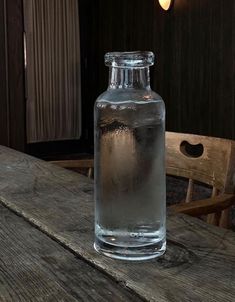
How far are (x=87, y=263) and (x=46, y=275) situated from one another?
0.07 meters

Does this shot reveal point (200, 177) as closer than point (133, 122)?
No

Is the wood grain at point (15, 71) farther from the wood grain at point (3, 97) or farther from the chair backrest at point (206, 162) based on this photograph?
the chair backrest at point (206, 162)

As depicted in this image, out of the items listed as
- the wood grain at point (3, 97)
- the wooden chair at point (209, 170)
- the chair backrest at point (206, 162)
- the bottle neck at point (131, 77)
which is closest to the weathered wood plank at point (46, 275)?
the bottle neck at point (131, 77)

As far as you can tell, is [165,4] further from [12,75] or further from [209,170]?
[209,170]

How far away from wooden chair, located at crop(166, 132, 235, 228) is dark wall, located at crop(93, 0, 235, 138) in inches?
117

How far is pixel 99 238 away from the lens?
0.76 meters

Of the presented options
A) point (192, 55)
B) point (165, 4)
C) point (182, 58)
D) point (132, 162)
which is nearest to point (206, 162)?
point (132, 162)

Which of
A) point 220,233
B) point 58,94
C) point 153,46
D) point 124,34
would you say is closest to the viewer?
point 220,233

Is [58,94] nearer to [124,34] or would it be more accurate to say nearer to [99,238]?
[124,34]

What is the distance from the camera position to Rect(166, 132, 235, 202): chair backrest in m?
1.33

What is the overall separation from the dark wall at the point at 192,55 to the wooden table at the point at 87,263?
3575 mm

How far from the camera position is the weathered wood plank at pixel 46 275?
0.62m

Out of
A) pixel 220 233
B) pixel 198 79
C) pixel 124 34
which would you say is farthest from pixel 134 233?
pixel 124 34

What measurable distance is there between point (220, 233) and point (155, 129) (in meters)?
0.24
